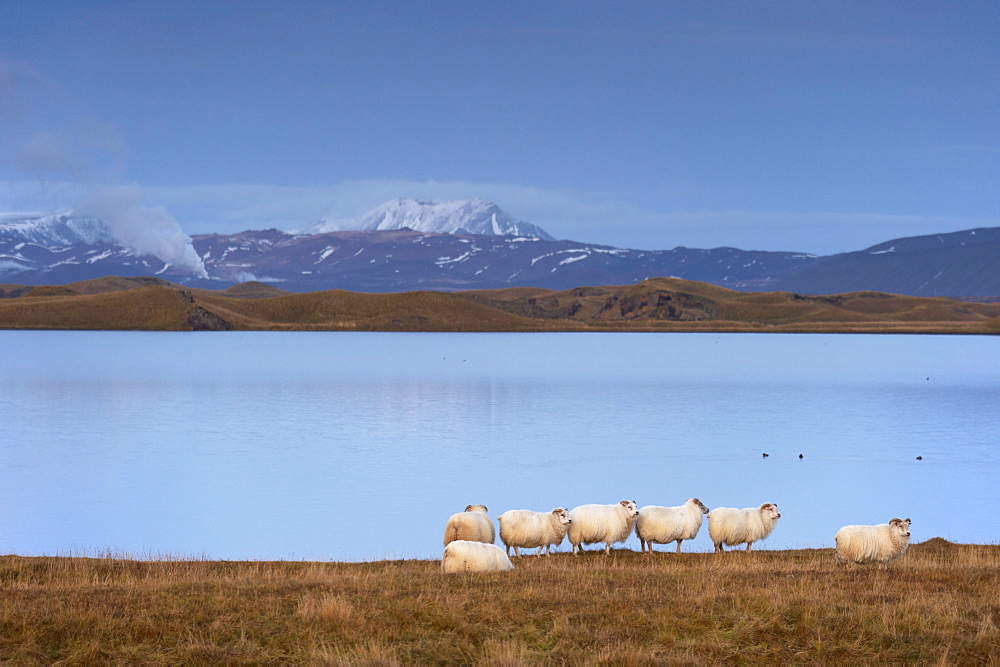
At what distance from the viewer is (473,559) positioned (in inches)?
635

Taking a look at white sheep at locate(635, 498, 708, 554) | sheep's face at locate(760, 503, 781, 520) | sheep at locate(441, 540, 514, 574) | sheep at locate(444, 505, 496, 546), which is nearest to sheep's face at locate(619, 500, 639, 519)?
white sheep at locate(635, 498, 708, 554)

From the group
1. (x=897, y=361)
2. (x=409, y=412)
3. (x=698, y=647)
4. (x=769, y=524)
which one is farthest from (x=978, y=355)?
(x=698, y=647)

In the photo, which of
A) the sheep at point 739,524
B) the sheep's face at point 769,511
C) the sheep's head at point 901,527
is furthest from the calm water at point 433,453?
the sheep's head at point 901,527

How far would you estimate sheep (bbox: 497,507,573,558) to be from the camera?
64.8 feet

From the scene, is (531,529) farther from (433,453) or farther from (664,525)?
(433,453)

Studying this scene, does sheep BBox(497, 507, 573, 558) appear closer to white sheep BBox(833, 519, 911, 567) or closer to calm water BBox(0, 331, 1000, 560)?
calm water BBox(0, 331, 1000, 560)

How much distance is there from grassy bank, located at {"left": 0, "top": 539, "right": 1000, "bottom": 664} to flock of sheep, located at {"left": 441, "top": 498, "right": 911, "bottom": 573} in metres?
3.04

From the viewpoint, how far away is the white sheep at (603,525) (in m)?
19.9

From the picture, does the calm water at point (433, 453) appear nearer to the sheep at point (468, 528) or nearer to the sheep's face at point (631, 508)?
the sheep at point (468, 528)

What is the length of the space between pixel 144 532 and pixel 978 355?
376 ft

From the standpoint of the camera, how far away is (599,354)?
121375 millimetres

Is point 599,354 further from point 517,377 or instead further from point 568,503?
point 568,503

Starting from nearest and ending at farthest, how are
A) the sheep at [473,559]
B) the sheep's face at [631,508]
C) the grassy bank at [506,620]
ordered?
the grassy bank at [506,620] → the sheep at [473,559] → the sheep's face at [631,508]

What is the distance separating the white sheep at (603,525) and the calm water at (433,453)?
5004 mm
